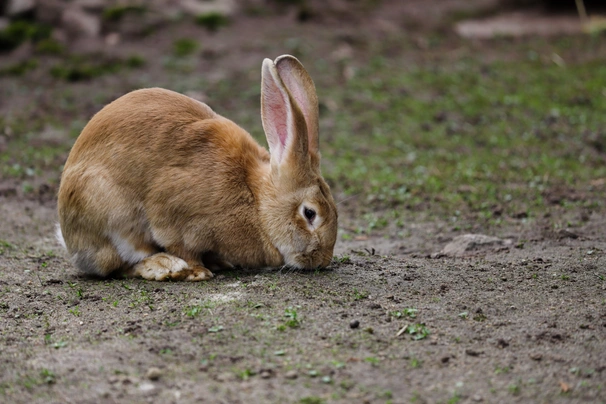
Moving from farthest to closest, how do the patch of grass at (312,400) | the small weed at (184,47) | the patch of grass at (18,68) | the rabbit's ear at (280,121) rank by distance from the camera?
1. the small weed at (184,47)
2. the patch of grass at (18,68)
3. the rabbit's ear at (280,121)
4. the patch of grass at (312,400)

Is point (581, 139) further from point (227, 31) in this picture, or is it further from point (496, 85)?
point (227, 31)

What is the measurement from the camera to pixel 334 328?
4.21 meters

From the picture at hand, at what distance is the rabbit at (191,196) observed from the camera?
5.17m

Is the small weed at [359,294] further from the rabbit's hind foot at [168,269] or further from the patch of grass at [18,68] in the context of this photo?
the patch of grass at [18,68]

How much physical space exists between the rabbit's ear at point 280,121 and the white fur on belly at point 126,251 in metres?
1.10

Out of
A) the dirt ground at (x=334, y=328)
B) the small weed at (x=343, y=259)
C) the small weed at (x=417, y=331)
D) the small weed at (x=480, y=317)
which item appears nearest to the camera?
the dirt ground at (x=334, y=328)

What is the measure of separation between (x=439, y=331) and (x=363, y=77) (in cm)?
784

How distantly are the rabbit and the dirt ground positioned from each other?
0.58 ft

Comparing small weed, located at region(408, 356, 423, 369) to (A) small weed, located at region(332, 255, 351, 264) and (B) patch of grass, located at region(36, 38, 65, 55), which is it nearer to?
(A) small weed, located at region(332, 255, 351, 264)

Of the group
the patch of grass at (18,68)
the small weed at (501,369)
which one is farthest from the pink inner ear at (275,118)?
the patch of grass at (18,68)

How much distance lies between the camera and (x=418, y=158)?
9.07 meters

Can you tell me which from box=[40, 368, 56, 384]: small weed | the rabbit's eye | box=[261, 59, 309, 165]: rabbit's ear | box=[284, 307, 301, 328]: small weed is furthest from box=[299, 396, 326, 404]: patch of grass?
box=[261, 59, 309, 165]: rabbit's ear

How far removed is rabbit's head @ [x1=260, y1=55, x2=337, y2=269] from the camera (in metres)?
5.16

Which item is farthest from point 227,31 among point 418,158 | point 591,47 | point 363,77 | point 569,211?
point 569,211
